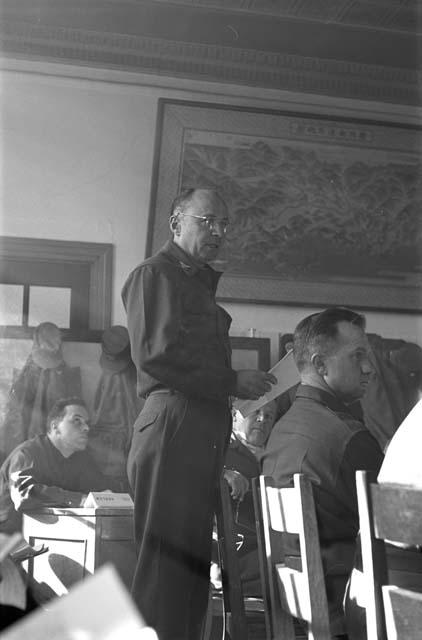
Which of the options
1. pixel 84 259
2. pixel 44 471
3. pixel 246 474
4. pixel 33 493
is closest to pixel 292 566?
pixel 33 493

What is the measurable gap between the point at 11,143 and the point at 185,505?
3.62 meters

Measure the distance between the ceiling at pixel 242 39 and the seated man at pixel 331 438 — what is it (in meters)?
3.59

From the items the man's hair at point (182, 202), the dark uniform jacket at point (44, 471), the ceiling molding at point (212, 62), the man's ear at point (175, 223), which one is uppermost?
the ceiling molding at point (212, 62)

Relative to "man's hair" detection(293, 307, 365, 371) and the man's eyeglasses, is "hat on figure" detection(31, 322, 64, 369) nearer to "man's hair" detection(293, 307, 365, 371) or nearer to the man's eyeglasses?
the man's eyeglasses

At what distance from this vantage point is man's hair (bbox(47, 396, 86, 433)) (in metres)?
5.66

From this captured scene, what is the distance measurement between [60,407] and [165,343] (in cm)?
283

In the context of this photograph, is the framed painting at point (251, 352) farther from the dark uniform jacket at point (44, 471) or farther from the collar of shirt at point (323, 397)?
the collar of shirt at point (323, 397)

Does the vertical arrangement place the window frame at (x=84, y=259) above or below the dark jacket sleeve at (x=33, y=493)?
above

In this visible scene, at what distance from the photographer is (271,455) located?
98.3 inches

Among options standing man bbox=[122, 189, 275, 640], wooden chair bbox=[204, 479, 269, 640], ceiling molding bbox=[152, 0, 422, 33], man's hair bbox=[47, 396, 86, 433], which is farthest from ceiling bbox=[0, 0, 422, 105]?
wooden chair bbox=[204, 479, 269, 640]

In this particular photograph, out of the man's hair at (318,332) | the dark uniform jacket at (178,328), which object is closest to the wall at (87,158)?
the dark uniform jacket at (178,328)

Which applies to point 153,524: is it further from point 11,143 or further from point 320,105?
point 320,105

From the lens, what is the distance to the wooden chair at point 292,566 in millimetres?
1689

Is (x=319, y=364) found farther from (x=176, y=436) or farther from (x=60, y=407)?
(x=60, y=407)
